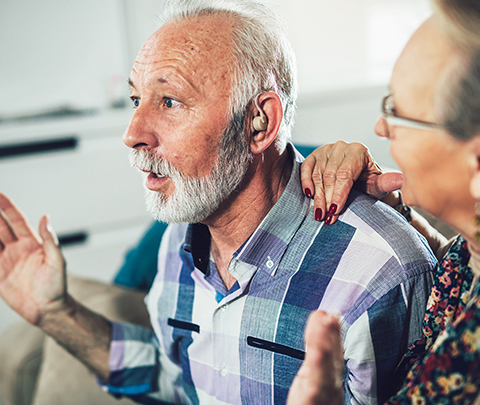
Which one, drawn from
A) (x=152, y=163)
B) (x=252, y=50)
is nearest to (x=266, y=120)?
(x=252, y=50)

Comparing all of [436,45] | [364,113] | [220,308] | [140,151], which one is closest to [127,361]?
[220,308]

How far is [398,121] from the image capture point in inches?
23.9

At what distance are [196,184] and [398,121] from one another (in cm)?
43

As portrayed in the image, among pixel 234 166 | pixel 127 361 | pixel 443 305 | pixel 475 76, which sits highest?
pixel 475 76

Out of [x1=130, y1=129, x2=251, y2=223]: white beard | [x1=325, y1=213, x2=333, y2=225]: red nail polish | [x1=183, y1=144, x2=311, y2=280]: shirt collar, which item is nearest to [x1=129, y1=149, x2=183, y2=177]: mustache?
[x1=130, y1=129, x2=251, y2=223]: white beard

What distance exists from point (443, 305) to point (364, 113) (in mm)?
2508

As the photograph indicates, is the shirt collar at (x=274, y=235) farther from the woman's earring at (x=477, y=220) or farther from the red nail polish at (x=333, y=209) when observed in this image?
the woman's earring at (x=477, y=220)

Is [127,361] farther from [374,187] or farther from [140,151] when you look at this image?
[374,187]

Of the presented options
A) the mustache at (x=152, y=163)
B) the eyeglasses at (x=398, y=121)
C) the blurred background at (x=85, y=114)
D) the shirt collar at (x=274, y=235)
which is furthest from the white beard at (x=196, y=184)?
the blurred background at (x=85, y=114)

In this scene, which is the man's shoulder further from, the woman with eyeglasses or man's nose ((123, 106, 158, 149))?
man's nose ((123, 106, 158, 149))

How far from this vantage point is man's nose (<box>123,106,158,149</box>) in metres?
0.88

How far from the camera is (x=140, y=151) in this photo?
35.3 inches

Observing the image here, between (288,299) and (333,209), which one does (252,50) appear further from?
(288,299)

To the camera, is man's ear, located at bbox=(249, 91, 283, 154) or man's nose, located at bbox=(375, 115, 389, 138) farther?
man's ear, located at bbox=(249, 91, 283, 154)
